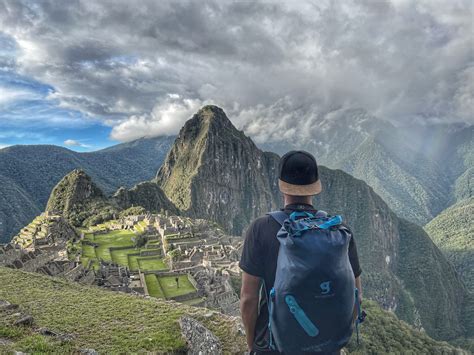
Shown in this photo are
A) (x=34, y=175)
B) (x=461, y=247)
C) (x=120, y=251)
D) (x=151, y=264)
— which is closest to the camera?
(x=151, y=264)

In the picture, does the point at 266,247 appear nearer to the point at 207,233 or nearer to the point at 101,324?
the point at 101,324

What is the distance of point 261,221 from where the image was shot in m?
3.73

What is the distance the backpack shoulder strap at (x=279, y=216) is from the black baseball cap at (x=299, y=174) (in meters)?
0.25

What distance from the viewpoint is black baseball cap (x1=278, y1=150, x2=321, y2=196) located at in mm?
3805

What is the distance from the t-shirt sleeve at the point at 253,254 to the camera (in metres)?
3.72

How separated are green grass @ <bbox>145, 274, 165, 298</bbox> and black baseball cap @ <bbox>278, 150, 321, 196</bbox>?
70.4ft

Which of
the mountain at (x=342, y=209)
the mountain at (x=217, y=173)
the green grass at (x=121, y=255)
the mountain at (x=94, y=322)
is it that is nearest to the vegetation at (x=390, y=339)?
the green grass at (x=121, y=255)

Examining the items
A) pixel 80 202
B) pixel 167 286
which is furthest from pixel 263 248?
pixel 80 202

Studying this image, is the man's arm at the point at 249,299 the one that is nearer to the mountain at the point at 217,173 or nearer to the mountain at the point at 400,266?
the mountain at the point at 400,266

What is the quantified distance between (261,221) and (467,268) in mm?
185496

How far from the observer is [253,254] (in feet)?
12.2

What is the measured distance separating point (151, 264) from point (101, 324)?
79.9 feet

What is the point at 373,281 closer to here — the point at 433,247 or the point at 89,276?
the point at 433,247

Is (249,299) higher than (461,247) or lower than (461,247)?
higher
